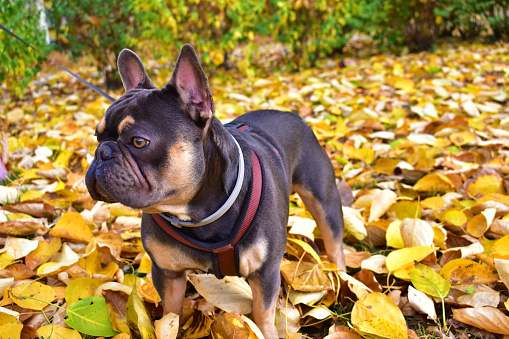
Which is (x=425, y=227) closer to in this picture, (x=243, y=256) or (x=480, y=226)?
(x=480, y=226)

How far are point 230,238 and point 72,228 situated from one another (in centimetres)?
133

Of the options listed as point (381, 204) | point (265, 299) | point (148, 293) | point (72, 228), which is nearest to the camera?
point (265, 299)

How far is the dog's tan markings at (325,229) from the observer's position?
Result: 2.62 m

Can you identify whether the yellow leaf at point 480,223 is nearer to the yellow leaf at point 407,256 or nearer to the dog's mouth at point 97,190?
the yellow leaf at point 407,256

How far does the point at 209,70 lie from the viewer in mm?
7504

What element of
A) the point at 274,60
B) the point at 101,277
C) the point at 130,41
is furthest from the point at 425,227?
the point at 274,60

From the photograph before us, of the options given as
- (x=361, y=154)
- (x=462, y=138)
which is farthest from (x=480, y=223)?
(x=462, y=138)

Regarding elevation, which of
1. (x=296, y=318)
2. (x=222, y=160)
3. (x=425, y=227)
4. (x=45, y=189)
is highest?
(x=222, y=160)

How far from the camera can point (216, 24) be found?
6715 millimetres

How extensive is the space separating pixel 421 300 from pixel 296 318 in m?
0.65

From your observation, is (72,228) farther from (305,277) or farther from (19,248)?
(305,277)

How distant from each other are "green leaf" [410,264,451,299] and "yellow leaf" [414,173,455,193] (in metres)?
1.16

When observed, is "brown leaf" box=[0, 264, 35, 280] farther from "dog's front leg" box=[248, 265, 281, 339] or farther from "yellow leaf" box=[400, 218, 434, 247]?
"yellow leaf" box=[400, 218, 434, 247]

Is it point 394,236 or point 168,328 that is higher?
point 168,328
